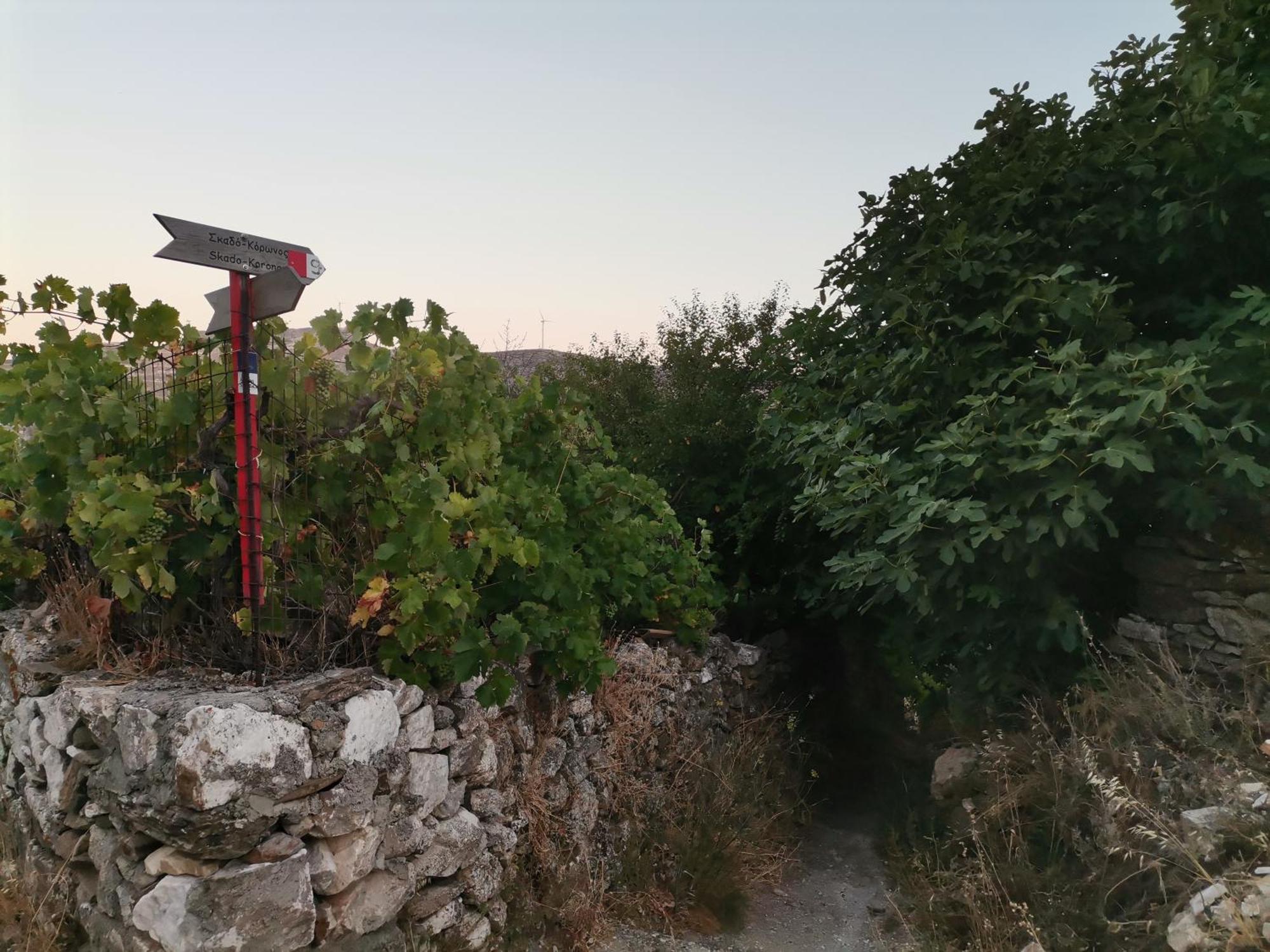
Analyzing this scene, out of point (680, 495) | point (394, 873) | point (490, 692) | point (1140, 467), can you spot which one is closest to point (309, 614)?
point (490, 692)

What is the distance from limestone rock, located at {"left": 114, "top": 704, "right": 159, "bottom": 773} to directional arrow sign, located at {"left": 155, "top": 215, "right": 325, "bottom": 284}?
1.91 meters

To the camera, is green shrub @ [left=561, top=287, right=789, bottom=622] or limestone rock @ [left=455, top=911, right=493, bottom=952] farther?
green shrub @ [left=561, top=287, right=789, bottom=622]

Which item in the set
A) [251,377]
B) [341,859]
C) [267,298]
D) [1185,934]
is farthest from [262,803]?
[1185,934]

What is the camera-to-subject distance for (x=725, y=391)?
33.3ft

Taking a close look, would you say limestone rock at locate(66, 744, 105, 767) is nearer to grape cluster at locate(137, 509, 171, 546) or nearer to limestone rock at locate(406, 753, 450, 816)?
grape cluster at locate(137, 509, 171, 546)

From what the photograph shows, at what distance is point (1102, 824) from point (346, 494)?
4326mm

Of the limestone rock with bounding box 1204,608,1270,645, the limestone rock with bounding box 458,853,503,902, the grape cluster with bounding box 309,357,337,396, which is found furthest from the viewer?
the limestone rock with bounding box 1204,608,1270,645

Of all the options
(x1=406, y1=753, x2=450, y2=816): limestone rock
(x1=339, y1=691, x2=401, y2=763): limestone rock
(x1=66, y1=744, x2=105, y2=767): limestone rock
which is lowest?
(x1=406, y1=753, x2=450, y2=816): limestone rock

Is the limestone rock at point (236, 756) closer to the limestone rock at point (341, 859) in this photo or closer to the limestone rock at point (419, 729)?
the limestone rock at point (341, 859)

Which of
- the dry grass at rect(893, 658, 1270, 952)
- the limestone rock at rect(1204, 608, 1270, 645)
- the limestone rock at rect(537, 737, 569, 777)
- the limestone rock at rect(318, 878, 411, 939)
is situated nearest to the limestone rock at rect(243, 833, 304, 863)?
the limestone rock at rect(318, 878, 411, 939)

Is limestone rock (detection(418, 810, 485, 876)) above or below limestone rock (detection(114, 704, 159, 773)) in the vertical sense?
below

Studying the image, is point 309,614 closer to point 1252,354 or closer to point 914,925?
point 914,925

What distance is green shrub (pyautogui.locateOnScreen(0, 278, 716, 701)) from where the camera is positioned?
4391 mm

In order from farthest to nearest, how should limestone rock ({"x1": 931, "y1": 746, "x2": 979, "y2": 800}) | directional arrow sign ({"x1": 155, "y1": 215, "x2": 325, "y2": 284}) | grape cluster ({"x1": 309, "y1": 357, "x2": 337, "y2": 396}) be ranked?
limestone rock ({"x1": 931, "y1": 746, "x2": 979, "y2": 800}) → grape cluster ({"x1": 309, "y1": 357, "x2": 337, "y2": 396}) → directional arrow sign ({"x1": 155, "y1": 215, "x2": 325, "y2": 284})
